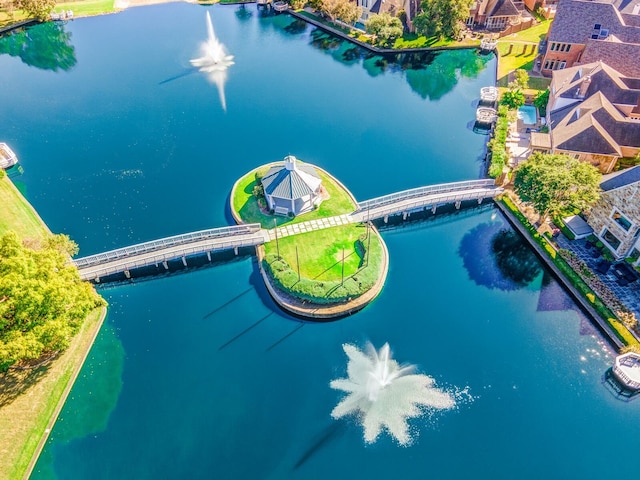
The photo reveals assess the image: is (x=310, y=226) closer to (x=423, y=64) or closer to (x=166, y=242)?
(x=166, y=242)

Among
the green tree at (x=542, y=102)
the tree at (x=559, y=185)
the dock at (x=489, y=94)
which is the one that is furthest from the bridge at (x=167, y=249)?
the green tree at (x=542, y=102)

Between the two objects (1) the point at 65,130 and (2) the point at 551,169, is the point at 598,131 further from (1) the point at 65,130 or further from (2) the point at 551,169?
(1) the point at 65,130

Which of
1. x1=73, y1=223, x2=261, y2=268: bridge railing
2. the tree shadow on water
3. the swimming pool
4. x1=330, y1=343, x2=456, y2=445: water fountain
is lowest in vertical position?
x1=330, y1=343, x2=456, y2=445: water fountain

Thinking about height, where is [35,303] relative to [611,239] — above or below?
above

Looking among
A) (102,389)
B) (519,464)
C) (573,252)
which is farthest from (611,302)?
(102,389)

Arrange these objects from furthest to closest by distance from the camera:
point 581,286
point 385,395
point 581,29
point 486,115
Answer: point 581,29 < point 486,115 < point 581,286 < point 385,395

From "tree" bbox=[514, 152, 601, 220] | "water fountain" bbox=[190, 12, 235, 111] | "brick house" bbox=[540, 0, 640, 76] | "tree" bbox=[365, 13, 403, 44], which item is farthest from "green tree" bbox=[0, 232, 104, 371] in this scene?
"brick house" bbox=[540, 0, 640, 76]

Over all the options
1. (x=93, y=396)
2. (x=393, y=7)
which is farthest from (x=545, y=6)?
(x=93, y=396)

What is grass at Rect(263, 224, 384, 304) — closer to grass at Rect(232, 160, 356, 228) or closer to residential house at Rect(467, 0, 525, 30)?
grass at Rect(232, 160, 356, 228)
